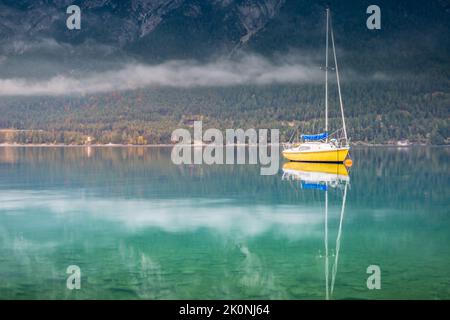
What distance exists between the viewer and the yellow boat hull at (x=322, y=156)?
72.8 m

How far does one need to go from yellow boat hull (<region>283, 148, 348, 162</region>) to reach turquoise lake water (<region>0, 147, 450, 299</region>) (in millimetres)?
26558

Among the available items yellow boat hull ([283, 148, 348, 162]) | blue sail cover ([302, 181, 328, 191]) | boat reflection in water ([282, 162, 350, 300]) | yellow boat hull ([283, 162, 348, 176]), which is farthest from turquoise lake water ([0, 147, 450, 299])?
yellow boat hull ([283, 148, 348, 162])

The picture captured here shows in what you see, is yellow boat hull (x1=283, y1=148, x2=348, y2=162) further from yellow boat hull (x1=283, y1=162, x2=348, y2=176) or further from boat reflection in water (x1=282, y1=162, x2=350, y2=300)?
boat reflection in water (x1=282, y1=162, x2=350, y2=300)

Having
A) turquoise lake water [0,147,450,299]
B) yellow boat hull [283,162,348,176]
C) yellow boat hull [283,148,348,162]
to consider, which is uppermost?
yellow boat hull [283,148,348,162]

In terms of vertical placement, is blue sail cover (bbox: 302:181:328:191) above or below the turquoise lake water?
above

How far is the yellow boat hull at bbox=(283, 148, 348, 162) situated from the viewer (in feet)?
239

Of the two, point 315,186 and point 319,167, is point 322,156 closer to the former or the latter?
point 319,167

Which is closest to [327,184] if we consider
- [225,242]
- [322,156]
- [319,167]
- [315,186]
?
[315,186]

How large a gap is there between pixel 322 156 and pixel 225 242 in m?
51.4
